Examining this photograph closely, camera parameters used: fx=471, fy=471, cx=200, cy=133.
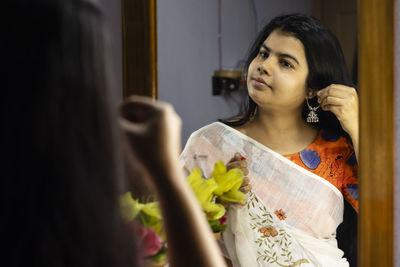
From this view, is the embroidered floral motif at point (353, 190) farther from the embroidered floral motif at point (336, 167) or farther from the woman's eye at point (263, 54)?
the woman's eye at point (263, 54)

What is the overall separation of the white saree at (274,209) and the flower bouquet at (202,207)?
4 centimetres

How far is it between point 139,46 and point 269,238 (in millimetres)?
408

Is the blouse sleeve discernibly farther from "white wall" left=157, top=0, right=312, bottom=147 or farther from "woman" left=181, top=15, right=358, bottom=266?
"white wall" left=157, top=0, right=312, bottom=147

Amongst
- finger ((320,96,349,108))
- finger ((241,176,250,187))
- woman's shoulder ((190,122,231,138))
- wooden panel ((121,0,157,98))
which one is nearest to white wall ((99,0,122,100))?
wooden panel ((121,0,157,98))

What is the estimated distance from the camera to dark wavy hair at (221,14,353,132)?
838 mm

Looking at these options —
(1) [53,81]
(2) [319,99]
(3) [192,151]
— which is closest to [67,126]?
(1) [53,81]

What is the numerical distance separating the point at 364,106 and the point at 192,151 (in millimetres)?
333

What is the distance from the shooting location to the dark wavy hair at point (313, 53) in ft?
2.75

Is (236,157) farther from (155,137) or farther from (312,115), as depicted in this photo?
(155,137)

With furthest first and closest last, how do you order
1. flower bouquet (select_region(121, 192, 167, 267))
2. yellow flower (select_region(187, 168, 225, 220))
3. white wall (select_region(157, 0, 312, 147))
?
1. white wall (select_region(157, 0, 312, 147))
2. yellow flower (select_region(187, 168, 225, 220))
3. flower bouquet (select_region(121, 192, 167, 267))

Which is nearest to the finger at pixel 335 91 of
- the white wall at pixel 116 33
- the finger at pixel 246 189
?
the finger at pixel 246 189

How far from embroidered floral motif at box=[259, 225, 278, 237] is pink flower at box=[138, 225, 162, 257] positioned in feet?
1.04

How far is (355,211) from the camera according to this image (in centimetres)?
89

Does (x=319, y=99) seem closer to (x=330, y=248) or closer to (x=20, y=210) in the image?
(x=330, y=248)
